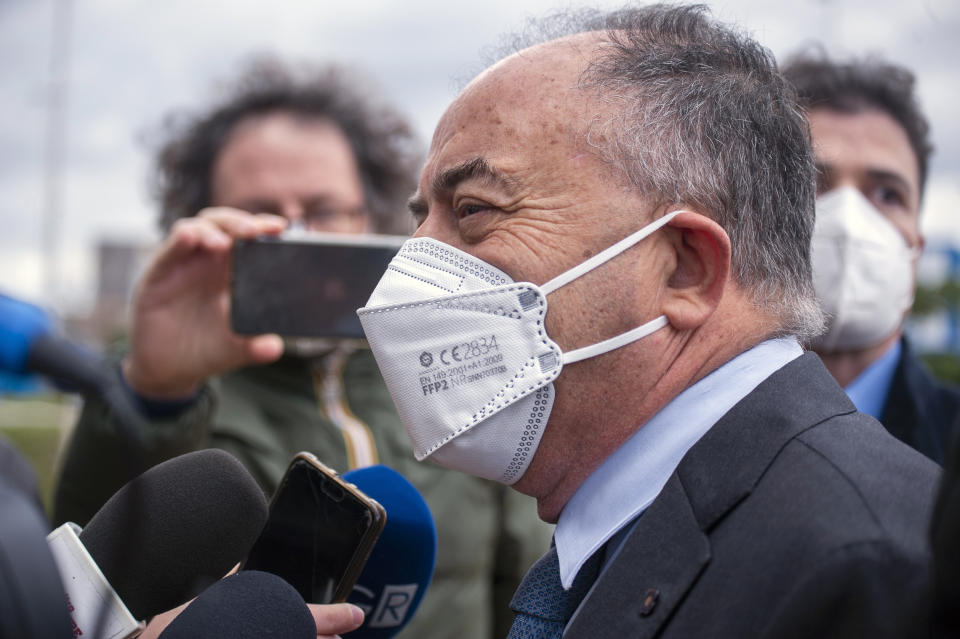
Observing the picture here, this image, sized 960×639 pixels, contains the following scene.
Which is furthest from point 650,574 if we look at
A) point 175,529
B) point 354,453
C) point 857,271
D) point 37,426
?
point 37,426

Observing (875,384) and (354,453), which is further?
(875,384)

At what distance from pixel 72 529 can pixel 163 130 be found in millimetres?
2852

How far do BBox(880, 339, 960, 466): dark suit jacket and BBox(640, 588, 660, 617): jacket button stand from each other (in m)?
1.72

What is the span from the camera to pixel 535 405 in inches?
66.4

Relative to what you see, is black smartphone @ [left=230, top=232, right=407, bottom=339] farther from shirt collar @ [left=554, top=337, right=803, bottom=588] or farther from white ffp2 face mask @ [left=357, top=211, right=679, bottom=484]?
shirt collar @ [left=554, top=337, right=803, bottom=588]

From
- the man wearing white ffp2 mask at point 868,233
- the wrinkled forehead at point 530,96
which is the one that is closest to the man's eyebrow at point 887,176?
the man wearing white ffp2 mask at point 868,233

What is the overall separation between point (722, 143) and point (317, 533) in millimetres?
1111

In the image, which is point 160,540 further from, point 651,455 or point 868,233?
point 868,233

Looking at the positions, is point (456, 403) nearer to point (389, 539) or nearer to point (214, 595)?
point (389, 539)

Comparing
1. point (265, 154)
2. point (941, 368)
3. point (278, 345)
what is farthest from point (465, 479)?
point (941, 368)

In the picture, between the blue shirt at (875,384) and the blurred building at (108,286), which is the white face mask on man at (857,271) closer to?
the blue shirt at (875,384)

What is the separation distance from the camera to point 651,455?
163 cm

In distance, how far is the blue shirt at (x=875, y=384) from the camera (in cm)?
299

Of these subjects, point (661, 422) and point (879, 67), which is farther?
point (879, 67)
